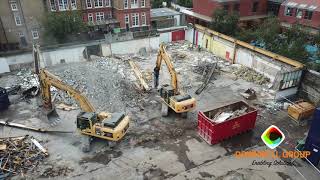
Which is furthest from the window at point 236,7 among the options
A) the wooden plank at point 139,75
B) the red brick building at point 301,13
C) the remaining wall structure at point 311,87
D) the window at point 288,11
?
the remaining wall structure at point 311,87

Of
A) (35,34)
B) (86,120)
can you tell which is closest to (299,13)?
(86,120)

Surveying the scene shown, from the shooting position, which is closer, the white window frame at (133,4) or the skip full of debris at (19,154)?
the skip full of debris at (19,154)

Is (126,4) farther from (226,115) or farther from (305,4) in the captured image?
(226,115)

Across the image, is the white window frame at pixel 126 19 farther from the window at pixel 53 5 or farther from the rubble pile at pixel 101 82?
the rubble pile at pixel 101 82

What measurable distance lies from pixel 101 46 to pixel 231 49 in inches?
531

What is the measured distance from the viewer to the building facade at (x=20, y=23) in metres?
31.6

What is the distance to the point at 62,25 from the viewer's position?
31.6 metres

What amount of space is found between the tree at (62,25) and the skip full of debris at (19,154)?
17.0m

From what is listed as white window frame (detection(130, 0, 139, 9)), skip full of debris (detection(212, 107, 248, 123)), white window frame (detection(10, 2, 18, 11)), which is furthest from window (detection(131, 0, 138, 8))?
skip full of debris (detection(212, 107, 248, 123))

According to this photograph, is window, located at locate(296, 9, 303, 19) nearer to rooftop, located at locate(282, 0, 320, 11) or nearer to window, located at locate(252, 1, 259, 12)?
rooftop, located at locate(282, 0, 320, 11)

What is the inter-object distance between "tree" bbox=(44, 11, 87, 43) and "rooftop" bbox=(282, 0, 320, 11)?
27044mm

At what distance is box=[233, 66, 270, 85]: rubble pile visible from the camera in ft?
84.2

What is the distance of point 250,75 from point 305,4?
57.1 feet

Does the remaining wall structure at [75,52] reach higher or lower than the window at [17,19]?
lower
